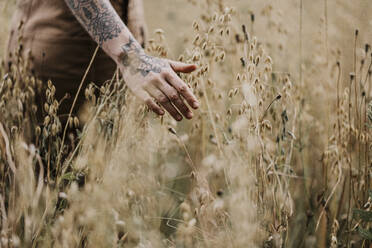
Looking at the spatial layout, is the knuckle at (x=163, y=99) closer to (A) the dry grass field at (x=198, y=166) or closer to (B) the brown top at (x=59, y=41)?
(A) the dry grass field at (x=198, y=166)

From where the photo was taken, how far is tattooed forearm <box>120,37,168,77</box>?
3.20 feet

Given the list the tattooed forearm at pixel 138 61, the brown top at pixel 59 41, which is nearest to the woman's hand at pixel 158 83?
the tattooed forearm at pixel 138 61

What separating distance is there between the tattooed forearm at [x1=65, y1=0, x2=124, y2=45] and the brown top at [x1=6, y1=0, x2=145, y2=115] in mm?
205

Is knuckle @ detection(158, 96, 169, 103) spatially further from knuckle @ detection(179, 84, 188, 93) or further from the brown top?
the brown top

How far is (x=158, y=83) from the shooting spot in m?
0.96

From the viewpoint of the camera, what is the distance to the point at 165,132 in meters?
1.28

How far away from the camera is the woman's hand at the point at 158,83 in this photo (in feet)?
3.09

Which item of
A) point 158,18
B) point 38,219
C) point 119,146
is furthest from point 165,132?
point 158,18

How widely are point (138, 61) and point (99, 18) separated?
18 cm

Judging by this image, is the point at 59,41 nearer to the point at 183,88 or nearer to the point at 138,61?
the point at 138,61

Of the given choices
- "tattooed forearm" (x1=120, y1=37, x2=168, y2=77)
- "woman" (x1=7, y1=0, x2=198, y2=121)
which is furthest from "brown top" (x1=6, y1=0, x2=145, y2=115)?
"tattooed forearm" (x1=120, y1=37, x2=168, y2=77)

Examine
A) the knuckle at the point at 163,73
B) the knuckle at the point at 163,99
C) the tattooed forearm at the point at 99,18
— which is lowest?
the knuckle at the point at 163,99

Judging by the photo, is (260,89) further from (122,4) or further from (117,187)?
(122,4)

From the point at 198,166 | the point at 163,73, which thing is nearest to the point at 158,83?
the point at 163,73
